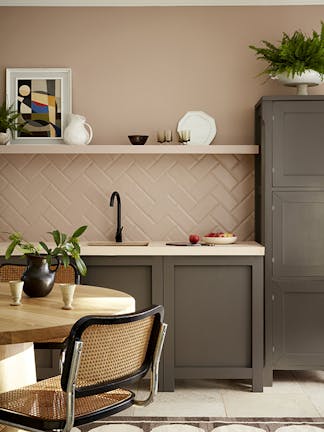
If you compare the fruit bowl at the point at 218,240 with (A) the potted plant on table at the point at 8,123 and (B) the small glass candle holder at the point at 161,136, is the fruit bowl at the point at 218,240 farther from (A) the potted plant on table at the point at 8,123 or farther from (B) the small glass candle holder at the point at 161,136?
(A) the potted plant on table at the point at 8,123

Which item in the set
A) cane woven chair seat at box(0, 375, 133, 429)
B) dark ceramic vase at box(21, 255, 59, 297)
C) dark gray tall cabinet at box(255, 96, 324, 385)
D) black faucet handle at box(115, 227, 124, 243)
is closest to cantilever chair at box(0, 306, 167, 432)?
cane woven chair seat at box(0, 375, 133, 429)

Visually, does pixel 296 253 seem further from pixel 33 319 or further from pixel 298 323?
pixel 33 319

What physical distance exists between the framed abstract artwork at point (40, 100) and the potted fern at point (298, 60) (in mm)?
1372

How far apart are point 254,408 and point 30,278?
1.68m

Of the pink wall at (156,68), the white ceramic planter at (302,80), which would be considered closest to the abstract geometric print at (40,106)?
the pink wall at (156,68)

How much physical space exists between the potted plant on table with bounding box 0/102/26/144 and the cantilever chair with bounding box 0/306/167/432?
2.51 metres

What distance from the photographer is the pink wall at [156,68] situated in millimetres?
4949

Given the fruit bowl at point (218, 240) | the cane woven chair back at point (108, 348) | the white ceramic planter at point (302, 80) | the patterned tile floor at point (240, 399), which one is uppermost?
the white ceramic planter at point (302, 80)

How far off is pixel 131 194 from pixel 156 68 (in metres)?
0.91

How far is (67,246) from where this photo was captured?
3084 mm

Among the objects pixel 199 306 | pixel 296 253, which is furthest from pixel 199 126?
pixel 199 306

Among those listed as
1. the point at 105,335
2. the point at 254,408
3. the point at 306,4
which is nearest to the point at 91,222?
the point at 254,408

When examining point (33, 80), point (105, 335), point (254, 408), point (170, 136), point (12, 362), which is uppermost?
point (33, 80)

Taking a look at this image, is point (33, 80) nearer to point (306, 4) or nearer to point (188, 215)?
point (188, 215)
